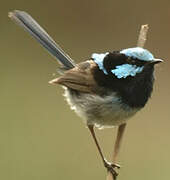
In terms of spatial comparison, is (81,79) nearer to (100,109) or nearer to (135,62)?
(100,109)

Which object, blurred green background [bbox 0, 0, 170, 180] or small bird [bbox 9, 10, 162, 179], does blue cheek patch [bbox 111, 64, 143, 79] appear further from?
blurred green background [bbox 0, 0, 170, 180]

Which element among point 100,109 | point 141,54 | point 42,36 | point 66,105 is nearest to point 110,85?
point 100,109

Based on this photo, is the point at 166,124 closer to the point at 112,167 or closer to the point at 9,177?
the point at 9,177

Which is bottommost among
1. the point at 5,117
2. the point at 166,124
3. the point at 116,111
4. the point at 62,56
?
the point at 166,124

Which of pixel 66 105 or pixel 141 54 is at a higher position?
pixel 141 54

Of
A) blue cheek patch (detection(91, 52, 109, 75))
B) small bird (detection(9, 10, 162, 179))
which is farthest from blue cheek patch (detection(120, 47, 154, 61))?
blue cheek patch (detection(91, 52, 109, 75))

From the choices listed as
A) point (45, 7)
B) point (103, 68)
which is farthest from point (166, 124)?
point (103, 68)
